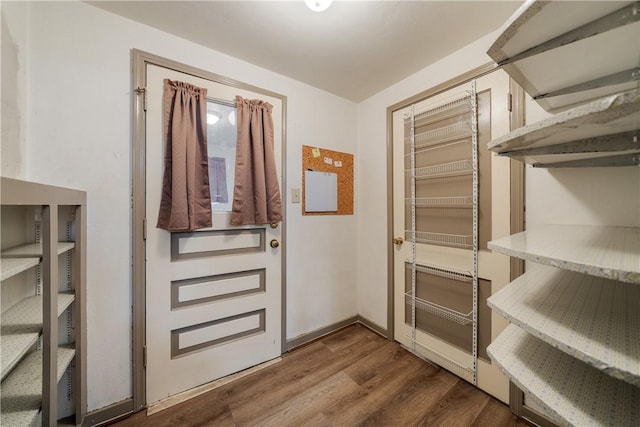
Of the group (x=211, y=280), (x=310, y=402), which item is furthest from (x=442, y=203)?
(x=211, y=280)

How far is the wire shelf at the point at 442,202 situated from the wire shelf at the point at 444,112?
623 mm

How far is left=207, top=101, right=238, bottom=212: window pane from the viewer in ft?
5.48

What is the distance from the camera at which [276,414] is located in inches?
55.1

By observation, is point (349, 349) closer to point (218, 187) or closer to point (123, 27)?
point (218, 187)

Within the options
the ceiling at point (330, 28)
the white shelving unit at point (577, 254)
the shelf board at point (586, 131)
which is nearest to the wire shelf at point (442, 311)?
the white shelving unit at point (577, 254)

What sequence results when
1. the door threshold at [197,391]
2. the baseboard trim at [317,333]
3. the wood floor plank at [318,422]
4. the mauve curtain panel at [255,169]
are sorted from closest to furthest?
the wood floor plank at [318,422] → the door threshold at [197,391] → the mauve curtain panel at [255,169] → the baseboard trim at [317,333]

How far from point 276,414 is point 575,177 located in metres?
2.19

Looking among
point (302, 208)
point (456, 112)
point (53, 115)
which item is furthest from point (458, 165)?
point (53, 115)

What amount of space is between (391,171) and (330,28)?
3.98ft

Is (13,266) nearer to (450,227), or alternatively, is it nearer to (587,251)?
(587,251)

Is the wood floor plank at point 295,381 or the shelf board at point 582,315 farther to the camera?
the wood floor plank at point 295,381

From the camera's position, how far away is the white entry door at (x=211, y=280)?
1.47 m

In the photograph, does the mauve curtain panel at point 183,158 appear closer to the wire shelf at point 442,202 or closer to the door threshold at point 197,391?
the door threshold at point 197,391

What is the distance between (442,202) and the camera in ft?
5.80
